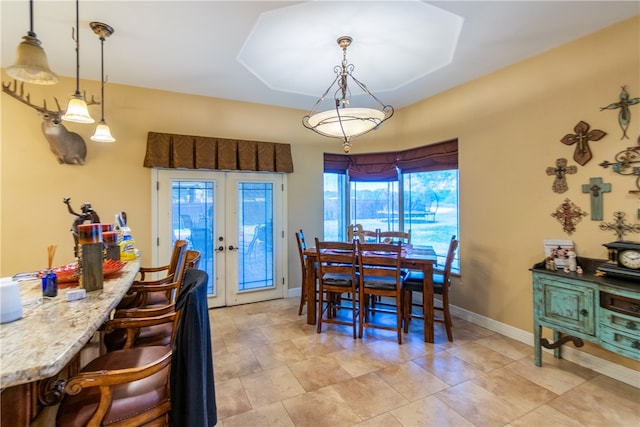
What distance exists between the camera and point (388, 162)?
15.8 feet

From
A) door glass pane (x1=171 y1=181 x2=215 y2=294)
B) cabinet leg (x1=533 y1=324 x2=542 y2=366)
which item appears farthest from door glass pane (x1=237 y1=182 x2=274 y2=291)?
cabinet leg (x1=533 y1=324 x2=542 y2=366)

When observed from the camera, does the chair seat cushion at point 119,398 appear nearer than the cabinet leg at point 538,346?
Yes

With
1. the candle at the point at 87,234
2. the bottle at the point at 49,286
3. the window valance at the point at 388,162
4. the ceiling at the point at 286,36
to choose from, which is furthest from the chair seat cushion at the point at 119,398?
the window valance at the point at 388,162

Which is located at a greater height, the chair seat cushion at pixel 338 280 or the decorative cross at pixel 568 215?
the decorative cross at pixel 568 215

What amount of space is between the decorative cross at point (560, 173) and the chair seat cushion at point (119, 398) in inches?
139

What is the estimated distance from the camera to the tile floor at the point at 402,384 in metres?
2.07

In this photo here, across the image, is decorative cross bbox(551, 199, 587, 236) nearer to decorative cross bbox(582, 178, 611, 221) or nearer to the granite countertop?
decorative cross bbox(582, 178, 611, 221)

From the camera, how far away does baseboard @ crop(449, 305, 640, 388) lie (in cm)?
245

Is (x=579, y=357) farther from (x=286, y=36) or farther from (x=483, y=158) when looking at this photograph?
(x=286, y=36)

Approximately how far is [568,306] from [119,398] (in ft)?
10.4

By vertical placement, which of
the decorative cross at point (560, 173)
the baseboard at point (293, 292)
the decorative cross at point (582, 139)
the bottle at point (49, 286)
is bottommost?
the baseboard at point (293, 292)

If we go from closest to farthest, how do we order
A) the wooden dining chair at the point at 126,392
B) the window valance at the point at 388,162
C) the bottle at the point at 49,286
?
the wooden dining chair at the point at 126,392 → the bottle at the point at 49,286 → the window valance at the point at 388,162

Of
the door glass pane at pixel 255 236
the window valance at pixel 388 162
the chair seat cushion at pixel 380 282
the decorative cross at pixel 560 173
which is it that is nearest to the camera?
the decorative cross at pixel 560 173

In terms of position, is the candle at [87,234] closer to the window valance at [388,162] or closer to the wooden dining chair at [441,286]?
the wooden dining chair at [441,286]
